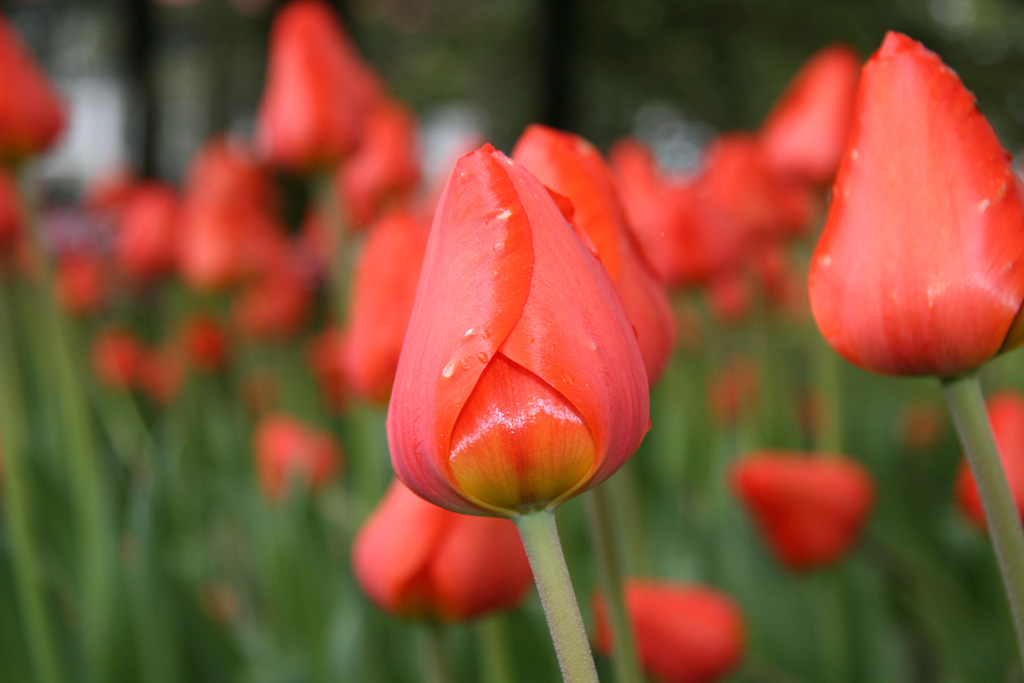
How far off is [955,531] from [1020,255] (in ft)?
4.03

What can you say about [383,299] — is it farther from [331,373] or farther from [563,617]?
[331,373]

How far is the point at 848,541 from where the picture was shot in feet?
2.97

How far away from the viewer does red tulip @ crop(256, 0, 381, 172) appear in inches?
47.6

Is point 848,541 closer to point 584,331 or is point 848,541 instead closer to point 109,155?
point 584,331

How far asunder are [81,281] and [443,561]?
2113mm

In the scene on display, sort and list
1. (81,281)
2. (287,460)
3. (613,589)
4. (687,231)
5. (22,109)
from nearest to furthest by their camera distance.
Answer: (613,589) → (22,109) → (687,231) → (287,460) → (81,281)

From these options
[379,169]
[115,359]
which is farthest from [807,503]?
[115,359]

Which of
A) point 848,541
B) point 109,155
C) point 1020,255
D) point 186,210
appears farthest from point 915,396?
point 109,155

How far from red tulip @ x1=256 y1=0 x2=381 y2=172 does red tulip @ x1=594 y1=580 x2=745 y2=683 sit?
799mm

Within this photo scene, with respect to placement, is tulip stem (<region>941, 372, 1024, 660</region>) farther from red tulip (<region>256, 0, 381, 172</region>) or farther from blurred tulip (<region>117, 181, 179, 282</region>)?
blurred tulip (<region>117, 181, 179, 282</region>)

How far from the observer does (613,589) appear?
17.3 inches

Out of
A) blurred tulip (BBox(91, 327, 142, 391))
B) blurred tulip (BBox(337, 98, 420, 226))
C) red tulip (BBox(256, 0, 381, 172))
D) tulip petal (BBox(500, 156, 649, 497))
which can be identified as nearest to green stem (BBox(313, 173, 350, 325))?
red tulip (BBox(256, 0, 381, 172))

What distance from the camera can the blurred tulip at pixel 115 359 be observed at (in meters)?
2.21

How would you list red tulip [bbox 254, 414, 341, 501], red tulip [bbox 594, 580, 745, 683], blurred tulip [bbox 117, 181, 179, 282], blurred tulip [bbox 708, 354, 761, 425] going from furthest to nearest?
blurred tulip [bbox 117, 181, 179, 282], blurred tulip [bbox 708, 354, 761, 425], red tulip [bbox 254, 414, 341, 501], red tulip [bbox 594, 580, 745, 683]
